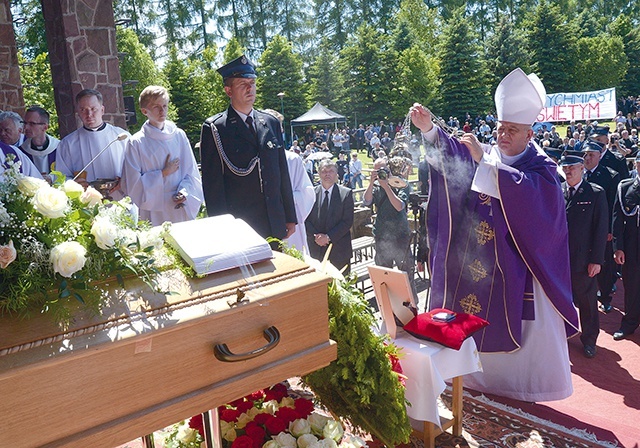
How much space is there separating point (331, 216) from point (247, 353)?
165 inches

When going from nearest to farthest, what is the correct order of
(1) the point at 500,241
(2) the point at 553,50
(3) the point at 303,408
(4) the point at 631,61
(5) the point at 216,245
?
1. (5) the point at 216,245
2. (3) the point at 303,408
3. (1) the point at 500,241
4. (2) the point at 553,50
5. (4) the point at 631,61

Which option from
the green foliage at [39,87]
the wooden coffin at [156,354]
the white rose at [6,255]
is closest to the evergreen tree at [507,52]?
the green foliage at [39,87]

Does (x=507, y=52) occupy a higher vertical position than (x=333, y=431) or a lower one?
higher

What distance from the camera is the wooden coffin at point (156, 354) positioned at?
4.34 ft

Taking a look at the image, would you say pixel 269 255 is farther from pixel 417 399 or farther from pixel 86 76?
pixel 86 76

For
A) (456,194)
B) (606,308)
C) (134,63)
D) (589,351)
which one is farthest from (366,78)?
(456,194)

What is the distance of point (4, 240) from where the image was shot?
1.43m

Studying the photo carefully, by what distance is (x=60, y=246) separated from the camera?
143 centimetres

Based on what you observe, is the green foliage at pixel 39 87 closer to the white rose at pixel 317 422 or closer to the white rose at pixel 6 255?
the white rose at pixel 317 422

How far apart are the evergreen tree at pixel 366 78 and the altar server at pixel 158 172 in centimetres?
3533

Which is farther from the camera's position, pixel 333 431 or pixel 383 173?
pixel 383 173

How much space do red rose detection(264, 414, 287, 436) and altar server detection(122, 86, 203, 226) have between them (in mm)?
2305

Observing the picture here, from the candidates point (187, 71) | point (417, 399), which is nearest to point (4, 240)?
point (417, 399)

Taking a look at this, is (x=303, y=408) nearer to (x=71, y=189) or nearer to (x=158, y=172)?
(x=71, y=189)
